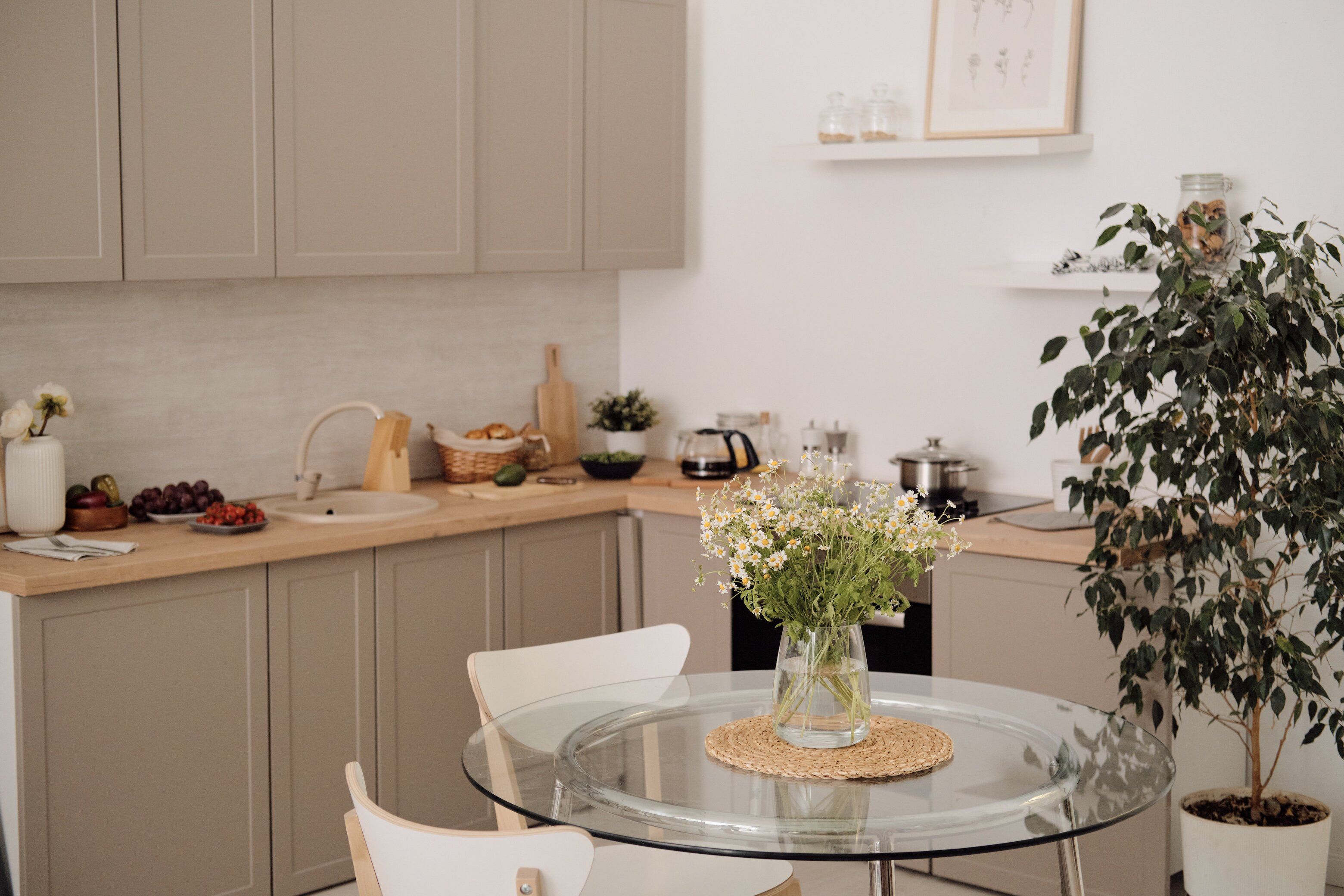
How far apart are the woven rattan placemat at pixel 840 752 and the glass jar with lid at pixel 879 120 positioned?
7.48 ft

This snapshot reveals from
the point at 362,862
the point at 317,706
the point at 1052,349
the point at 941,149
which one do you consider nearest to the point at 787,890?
the point at 362,862

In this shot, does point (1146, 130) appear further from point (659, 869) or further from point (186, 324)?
point (186, 324)

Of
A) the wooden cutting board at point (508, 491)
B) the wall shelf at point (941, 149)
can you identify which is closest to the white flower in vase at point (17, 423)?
the wooden cutting board at point (508, 491)

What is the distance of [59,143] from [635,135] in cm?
184

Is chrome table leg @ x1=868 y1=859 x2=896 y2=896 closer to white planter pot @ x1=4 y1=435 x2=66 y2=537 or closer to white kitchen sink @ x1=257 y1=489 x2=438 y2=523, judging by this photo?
white kitchen sink @ x1=257 y1=489 x2=438 y2=523

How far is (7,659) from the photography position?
10.0ft

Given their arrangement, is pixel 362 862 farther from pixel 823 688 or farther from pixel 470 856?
pixel 823 688

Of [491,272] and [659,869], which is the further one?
[491,272]

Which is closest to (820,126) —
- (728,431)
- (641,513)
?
(728,431)

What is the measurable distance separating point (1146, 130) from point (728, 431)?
4.82 feet

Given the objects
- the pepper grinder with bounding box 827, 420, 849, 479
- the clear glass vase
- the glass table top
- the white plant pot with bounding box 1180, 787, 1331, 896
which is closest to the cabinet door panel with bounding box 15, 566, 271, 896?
the glass table top

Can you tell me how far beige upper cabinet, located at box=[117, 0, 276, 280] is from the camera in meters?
3.36

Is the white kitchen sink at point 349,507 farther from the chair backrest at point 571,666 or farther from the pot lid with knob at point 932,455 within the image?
the pot lid with knob at point 932,455

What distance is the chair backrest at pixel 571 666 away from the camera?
8.82ft
